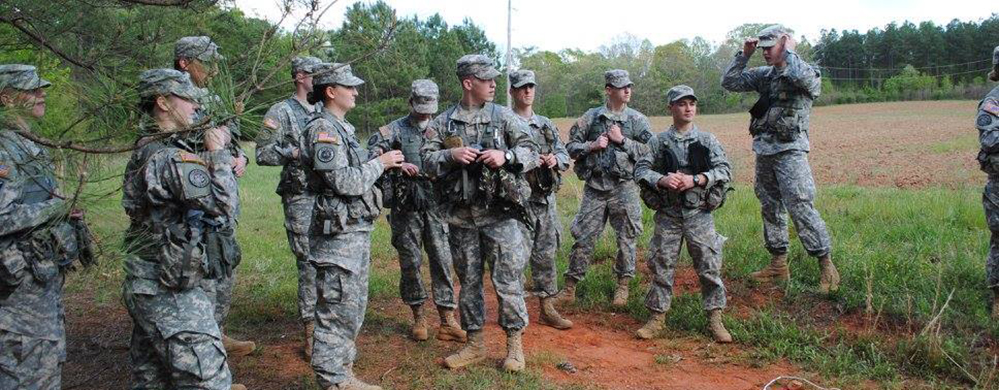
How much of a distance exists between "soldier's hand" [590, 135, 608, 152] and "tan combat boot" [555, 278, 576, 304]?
4.23ft

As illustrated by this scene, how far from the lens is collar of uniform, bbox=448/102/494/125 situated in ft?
16.2

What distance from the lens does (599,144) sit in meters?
6.40

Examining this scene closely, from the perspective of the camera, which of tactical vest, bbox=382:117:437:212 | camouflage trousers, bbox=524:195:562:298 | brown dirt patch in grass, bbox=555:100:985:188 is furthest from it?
brown dirt patch in grass, bbox=555:100:985:188

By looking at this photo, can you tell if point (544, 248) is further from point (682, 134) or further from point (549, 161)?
point (682, 134)

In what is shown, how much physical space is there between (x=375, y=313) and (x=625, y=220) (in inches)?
97.1

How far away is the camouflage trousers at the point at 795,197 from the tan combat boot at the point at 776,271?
0.12 m

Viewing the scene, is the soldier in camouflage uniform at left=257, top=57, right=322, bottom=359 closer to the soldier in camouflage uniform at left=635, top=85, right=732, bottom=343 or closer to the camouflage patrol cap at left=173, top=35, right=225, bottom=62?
the camouflage patrol cap at left=173, top=35, right=225, bottom=62

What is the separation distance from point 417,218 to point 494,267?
1.12 meters

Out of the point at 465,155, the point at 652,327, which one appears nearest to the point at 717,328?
the point at 652,327

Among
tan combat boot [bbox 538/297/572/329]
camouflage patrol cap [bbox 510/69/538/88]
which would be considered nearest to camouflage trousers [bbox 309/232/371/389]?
tan combat boot [bbox 538/297/572/329]

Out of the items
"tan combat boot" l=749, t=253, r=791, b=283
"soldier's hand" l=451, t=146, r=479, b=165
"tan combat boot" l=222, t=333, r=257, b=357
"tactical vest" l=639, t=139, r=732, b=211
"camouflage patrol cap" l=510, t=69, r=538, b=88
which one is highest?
"camouflage patrol cap" l=510, t=69, r=538, b=88

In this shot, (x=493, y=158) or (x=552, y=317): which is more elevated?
(x=493, y=158)

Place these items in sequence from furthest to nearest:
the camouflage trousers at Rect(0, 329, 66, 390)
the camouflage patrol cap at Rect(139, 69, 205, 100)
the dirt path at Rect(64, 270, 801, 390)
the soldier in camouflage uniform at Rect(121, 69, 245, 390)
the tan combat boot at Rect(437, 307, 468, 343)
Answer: the tan combat boot at Rect(437, 307, 468, 343), the dirt path at Rect(64, 270, 801, 390), the camouflage trousers at Rect(0, 329, 66, 390), the soldier in camouflage uniform at Rect(121, 69, 245, 390), the camouflage patrol cap at Rect(139, 69, 205, 100)

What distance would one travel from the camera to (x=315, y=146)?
4117mm
